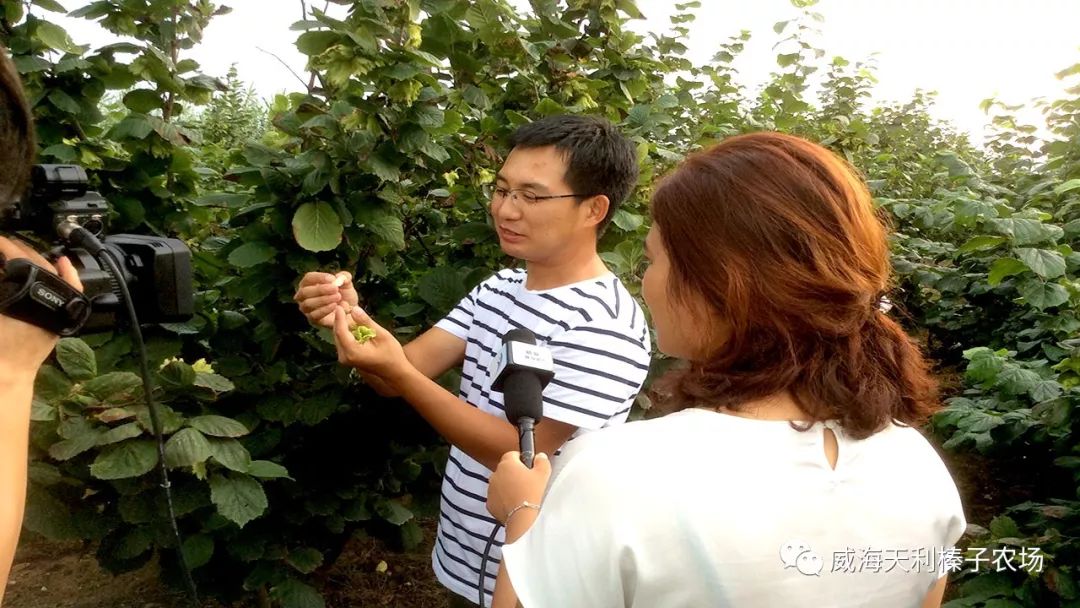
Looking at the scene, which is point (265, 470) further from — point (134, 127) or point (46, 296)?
point (134, 127)

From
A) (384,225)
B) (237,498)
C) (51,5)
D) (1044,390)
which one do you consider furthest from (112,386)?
(1044,390)

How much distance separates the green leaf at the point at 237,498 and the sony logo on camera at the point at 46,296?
0.77 meters

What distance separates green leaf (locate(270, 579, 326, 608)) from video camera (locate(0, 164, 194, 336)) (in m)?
1.17

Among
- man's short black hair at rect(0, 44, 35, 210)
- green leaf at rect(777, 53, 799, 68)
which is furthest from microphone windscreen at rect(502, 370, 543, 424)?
green leaf at rect(777, 53, 799, 68)

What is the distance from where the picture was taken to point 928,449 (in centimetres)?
119

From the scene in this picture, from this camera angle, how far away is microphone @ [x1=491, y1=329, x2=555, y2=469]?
1.39 m

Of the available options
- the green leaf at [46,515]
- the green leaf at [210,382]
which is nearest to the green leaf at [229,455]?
the green leaf at [210,382]

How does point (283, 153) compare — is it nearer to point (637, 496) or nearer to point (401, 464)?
point (401, 464)

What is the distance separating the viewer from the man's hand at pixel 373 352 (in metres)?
1.81

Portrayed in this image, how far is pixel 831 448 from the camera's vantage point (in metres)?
1.08

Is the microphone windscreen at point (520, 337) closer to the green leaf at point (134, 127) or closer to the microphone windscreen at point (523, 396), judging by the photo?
the microphone windscreen at point (523, 396)

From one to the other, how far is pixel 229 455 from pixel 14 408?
0.71 meters

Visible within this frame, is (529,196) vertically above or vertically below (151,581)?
above

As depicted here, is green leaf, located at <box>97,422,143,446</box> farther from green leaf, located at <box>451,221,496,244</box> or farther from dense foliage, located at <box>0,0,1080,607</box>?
green leaf, located at <box>451,221,496,244</box>
